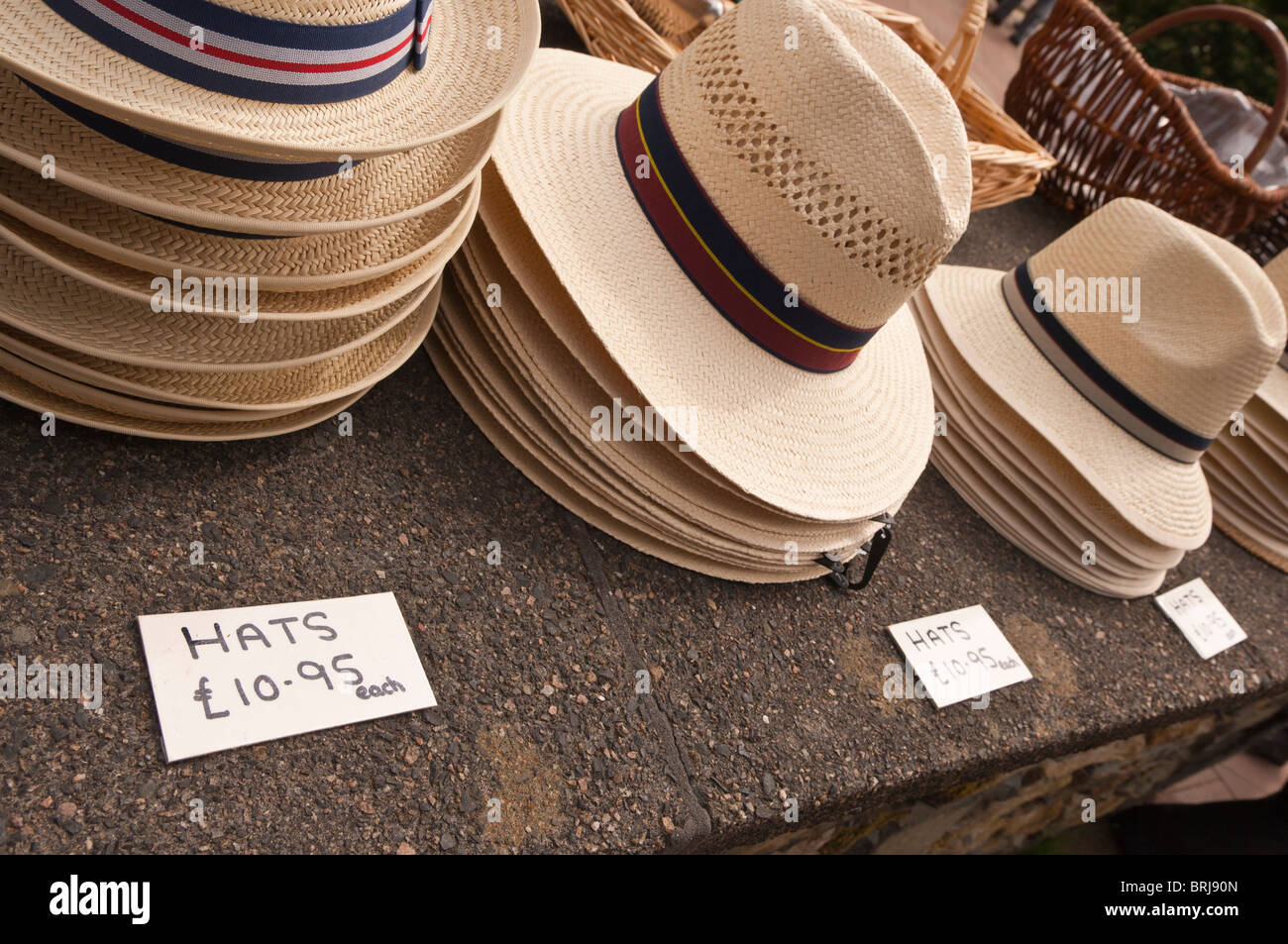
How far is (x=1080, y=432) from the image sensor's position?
1568mm

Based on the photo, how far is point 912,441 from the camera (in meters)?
1.31

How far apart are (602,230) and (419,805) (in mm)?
611

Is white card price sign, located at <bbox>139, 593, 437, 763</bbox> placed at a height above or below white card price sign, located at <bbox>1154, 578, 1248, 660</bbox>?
above

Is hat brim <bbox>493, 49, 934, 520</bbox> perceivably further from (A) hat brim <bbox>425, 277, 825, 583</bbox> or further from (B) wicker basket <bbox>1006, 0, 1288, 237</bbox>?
(B) wicker basket <bbox>1006, 0, 1288, 237</bbox>

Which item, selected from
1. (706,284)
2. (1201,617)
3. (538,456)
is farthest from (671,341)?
(1201,617)

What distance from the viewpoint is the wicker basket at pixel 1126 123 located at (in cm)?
213

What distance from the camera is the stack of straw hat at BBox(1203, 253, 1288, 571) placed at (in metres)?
1.97

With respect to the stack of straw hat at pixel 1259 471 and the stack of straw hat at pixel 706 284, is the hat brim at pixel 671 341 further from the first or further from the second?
the stack of straw hat at pixel 1259 471

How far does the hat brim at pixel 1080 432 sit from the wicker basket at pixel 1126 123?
857 mm

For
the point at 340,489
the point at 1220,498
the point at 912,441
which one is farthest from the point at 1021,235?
the point at 340,489

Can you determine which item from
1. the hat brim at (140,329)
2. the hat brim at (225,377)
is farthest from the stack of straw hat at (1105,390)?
the hat brim at (140,329)

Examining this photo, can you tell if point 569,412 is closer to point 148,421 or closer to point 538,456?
point 538,456

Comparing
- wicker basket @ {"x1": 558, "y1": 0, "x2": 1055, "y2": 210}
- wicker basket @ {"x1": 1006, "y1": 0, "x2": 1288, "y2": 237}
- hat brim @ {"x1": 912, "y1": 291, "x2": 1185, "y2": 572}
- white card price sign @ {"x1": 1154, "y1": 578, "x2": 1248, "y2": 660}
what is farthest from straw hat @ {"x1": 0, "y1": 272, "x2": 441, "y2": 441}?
wicker basket @ {"x1": 1006, "y1": 0, "x2": 1288, "y2": 237}
